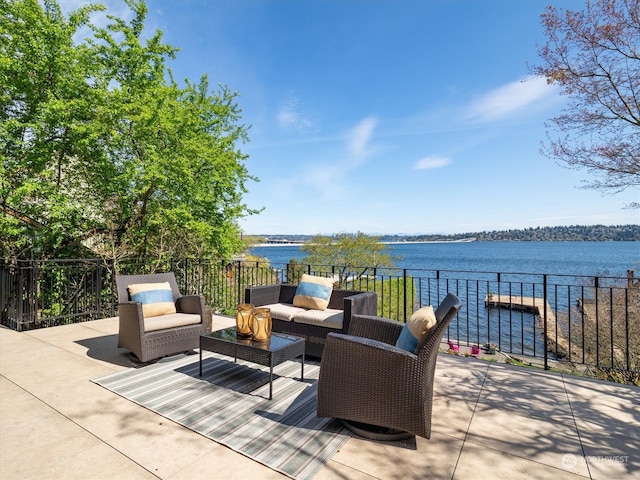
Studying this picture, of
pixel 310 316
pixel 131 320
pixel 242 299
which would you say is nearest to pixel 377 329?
pixel 310 316

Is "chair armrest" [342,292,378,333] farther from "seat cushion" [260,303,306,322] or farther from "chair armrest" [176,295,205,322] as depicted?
"chair armrest" [176,295,205,322]

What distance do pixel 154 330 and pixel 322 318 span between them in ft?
6.09

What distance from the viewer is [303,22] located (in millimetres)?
7609

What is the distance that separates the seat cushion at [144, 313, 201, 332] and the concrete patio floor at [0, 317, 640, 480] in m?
0.63

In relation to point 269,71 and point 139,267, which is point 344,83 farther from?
point 139,267

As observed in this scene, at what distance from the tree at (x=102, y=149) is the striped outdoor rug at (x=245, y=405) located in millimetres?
4256

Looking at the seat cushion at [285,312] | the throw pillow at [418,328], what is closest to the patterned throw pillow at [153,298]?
the seat cushion at [285,312]

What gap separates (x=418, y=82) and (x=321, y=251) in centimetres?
875

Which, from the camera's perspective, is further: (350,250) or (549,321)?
(350,250)

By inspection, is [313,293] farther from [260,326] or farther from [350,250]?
[350,250]

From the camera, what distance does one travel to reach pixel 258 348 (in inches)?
110

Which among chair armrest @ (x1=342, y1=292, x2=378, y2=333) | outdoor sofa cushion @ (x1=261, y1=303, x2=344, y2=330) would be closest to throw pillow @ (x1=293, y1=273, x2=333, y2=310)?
outdoor sofa cushion @ (x1=261, y1=303, x2=344, y2=330)

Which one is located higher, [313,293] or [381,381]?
[313,293]

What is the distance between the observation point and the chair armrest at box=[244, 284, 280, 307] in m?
4.37
